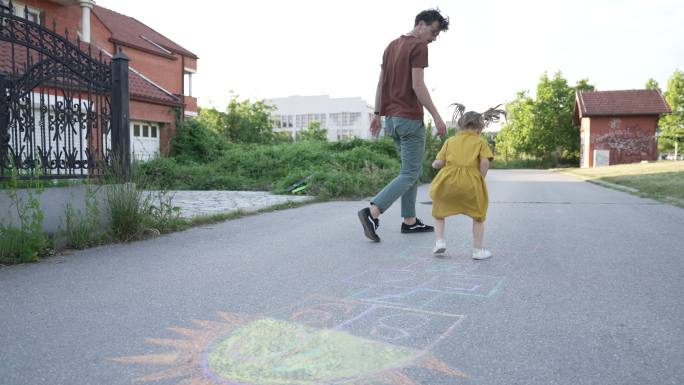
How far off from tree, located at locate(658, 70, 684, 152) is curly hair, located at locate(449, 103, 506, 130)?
200ft

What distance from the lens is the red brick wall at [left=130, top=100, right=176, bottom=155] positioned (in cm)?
2124

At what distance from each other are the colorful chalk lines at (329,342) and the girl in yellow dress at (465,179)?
1.05 meters

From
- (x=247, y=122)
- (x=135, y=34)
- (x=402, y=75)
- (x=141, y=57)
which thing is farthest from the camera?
(x=247, y=122)

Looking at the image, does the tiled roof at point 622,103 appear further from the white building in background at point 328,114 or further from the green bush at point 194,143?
the white building in background at point 328,114

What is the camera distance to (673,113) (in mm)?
56906

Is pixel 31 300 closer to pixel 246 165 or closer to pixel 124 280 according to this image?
pixel 124 280

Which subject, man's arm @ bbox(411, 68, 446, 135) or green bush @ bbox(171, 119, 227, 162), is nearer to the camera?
man's arm @ bbox(411, 68, 446, 135)

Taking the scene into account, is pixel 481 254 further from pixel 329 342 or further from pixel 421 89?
pixel 329 342

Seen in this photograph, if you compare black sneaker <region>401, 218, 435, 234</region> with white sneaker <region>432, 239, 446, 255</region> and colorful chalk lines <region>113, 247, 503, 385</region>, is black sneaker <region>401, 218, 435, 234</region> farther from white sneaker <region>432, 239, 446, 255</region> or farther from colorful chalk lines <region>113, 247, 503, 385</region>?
colorful chalk lines <region>113, 247, 503, 385</region>

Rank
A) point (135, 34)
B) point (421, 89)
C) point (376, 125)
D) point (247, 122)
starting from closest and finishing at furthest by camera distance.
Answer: point (421, 89), point (376, 125), point (135, 34), point (247, 122)

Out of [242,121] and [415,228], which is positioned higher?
[242,121]

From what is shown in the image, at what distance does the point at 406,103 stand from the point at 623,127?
44.4 meters

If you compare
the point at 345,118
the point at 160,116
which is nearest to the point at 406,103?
the point at 160,116

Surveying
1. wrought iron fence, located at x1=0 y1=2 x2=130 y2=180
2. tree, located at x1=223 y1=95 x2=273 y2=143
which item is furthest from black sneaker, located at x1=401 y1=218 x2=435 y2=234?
tree, located at x1=223 y1=95 x2=273 y2=143
